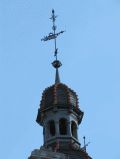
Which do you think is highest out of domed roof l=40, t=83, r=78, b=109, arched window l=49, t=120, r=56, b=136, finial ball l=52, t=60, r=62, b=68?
finial ball l=52, t=60, r=62, b=68

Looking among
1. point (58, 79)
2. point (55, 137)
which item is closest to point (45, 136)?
point (55, 137)

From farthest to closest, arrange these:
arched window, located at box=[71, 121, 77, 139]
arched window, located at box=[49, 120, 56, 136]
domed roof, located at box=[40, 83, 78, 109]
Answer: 1. domed roof, located at box=[40, 83, 78, 109]
2. arched window, located at box=[71, 121, 77, 139]
3. arched window, located at box=[49, 120, 56, 136]

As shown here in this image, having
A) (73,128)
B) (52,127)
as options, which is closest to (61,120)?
(52,127)

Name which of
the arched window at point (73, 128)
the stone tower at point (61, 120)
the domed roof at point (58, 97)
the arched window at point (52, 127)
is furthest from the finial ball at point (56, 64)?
the arched window at point (52, 127)

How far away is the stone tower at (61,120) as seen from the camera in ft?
195

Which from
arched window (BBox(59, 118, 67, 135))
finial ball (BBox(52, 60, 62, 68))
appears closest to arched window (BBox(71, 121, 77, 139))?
arched window (BBox(59, 118, 67, 135))

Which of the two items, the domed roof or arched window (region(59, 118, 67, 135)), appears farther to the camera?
the domed roof

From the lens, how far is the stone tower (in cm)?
5956

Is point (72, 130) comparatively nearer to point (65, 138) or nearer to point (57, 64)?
point (65, 138)

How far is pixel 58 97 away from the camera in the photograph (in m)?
64.3

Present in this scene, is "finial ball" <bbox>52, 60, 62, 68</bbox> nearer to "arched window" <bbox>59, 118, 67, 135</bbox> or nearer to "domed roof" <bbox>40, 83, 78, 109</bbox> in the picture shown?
"domed roof" <bbox>40, 83, 78, 109</bbox>

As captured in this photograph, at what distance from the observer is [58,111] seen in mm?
63094

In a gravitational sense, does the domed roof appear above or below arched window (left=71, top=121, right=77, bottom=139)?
above

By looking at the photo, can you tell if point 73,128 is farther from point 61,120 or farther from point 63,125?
point 61,120
